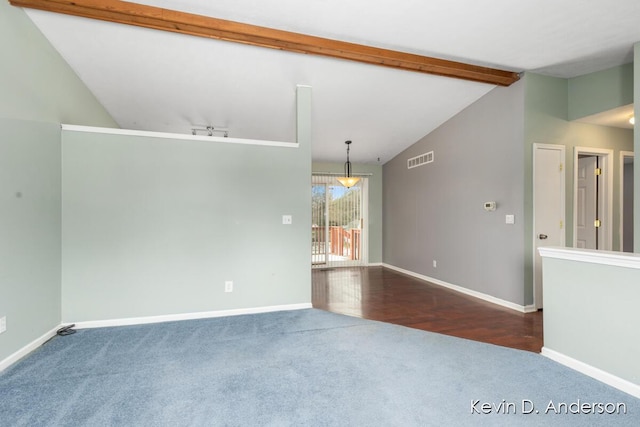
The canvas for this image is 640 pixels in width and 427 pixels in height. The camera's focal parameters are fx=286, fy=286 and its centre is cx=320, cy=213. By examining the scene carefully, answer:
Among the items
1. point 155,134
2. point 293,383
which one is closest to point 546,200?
point 293,383

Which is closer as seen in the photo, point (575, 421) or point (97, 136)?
A: point (575, 421)

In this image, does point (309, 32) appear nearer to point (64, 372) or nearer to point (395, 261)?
point (64, 372)

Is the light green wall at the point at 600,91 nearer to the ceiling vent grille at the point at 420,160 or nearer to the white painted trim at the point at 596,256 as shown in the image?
the ceiling vent grille at the point at 420,160

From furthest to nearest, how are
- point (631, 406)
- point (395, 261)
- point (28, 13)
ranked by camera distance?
point (395, 261), point (28, 13), point (631, 406)

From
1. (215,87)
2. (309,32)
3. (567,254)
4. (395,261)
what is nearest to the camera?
(567,254)

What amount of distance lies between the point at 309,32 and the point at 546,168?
138 inches

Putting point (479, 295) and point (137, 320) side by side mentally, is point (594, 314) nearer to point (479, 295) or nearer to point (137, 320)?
point (479, 295)

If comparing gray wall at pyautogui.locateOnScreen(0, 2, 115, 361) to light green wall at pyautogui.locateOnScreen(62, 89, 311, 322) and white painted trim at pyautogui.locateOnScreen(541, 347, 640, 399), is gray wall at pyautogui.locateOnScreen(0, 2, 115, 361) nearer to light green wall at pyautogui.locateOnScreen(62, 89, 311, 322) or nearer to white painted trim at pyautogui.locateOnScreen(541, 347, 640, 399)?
light green wall at pyautogui.locateOnScreen(62, 89, 311, 322)

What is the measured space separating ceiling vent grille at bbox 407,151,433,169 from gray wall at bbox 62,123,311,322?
2.80m

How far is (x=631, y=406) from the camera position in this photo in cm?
182

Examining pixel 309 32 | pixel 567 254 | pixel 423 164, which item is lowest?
pixel 567 254

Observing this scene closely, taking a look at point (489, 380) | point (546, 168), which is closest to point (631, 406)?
point (489, 380)

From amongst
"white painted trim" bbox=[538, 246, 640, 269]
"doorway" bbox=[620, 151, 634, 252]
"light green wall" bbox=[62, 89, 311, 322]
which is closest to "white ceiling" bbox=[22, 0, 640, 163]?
"light green wall" bbox=[62, 89, 311, 322]

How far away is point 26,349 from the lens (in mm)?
2486
